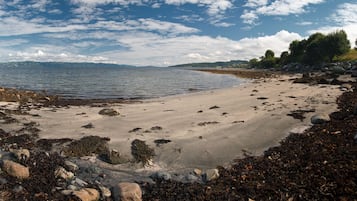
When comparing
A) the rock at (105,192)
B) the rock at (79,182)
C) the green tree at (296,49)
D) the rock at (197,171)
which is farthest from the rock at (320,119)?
the green tree at (296,49)

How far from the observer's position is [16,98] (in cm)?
2761

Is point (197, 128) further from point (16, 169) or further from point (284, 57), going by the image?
point (284, 57)

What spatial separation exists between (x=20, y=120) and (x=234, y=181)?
14.2 metres

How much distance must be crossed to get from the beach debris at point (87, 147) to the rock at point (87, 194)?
363cm

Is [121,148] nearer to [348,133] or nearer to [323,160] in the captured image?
[323,160]

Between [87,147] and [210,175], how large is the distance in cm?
572

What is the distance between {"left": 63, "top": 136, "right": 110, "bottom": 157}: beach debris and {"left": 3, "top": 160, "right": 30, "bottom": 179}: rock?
2.72m

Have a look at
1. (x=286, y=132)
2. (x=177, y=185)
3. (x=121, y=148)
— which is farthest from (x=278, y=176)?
(x=121, y=148)

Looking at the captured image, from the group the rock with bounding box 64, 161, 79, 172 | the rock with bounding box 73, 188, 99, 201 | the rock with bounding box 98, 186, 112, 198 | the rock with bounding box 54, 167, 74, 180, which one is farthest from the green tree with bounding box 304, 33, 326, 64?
the rock with bounding box 73, 188, 99, 201

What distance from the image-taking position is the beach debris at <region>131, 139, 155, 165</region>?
12050 millimetres

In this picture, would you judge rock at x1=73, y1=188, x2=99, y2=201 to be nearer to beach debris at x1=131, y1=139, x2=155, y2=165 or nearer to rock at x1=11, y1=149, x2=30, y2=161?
beach debris at x1=131, y1=139, x2=155, y2=165

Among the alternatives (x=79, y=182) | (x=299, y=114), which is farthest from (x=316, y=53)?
(x=79, y=182)

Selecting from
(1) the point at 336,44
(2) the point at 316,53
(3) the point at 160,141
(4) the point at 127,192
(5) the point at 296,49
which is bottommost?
(4) the point at 127,192

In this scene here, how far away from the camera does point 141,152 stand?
1257cm
